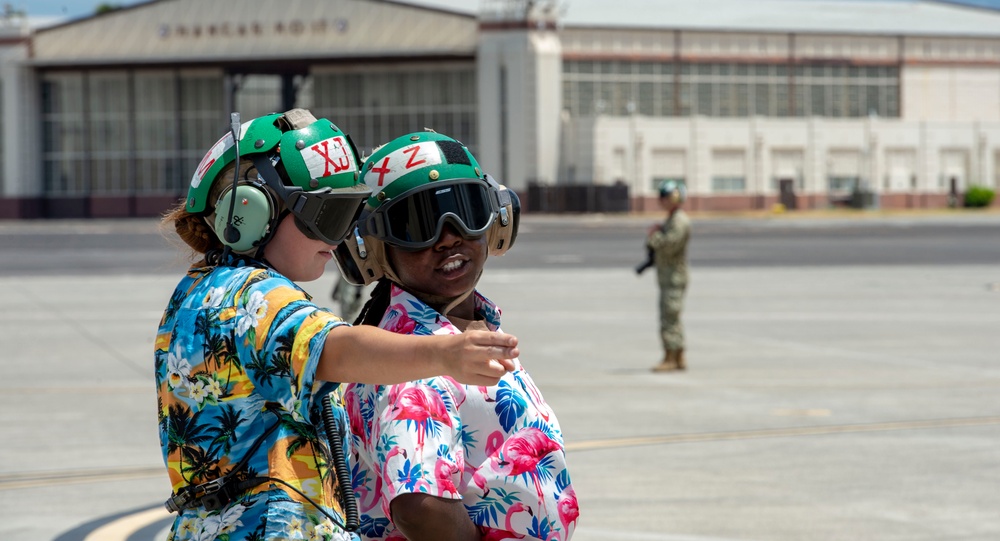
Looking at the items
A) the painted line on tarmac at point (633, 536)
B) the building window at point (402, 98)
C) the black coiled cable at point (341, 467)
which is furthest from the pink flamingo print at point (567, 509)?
the building window at point (402, 98)

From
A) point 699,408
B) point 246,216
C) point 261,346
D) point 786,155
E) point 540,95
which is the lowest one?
point 699,408

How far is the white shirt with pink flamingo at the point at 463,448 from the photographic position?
10.2 ft

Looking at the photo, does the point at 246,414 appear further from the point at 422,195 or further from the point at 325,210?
the point at 422,195

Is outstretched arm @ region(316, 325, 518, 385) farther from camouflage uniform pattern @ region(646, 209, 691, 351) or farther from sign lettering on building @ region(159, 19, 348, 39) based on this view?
sign lettering on building @ region(159, 19, 348, 39)

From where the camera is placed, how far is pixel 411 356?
280 centimetres

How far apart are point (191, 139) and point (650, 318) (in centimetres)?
6404

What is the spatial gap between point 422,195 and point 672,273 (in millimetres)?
12296

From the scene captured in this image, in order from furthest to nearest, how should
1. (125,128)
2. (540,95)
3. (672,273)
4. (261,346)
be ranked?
(125,128)
(540,95)
(672,273)
(261,346)

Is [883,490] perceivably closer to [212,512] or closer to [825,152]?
[212,512]

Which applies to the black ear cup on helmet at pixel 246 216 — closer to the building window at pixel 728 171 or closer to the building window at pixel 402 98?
the building window at pixel 402 98

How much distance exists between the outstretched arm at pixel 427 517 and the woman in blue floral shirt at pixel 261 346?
186 millimetres

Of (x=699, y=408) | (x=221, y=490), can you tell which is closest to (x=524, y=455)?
(x=221, y=490)

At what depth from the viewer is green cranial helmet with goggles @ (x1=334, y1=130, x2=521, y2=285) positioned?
10.9ft

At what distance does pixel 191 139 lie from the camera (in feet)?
269
